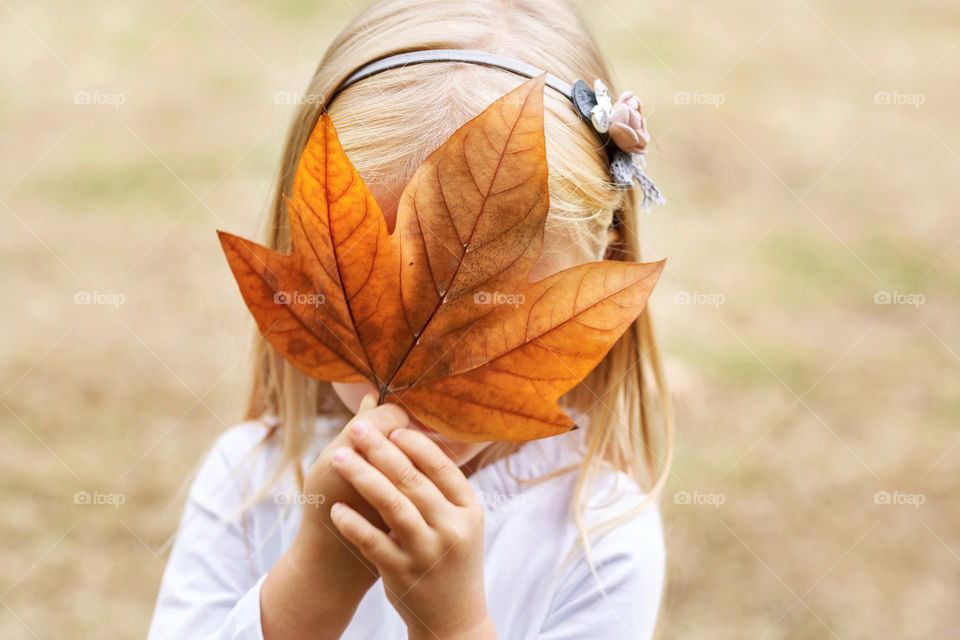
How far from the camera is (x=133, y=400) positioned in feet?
9.00

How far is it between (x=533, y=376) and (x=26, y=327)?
274cm

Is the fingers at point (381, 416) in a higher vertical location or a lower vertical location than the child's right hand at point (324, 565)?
higher

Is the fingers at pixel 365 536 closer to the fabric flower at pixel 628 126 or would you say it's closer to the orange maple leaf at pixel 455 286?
the orange maple leaf at pixel 455 286

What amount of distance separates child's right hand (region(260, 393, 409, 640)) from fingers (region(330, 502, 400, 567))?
2 cm

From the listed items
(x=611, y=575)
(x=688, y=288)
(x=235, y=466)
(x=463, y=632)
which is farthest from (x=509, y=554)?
(x=688, y=288)

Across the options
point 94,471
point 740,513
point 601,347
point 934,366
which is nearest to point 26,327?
point 94,471

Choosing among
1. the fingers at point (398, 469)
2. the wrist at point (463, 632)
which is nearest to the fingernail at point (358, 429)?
the fingers at point (398, 469)

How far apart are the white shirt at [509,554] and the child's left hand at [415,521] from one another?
462 mm

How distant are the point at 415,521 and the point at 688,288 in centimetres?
261

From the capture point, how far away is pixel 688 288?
329 centimetres

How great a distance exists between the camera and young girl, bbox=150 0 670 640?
2.99 feet

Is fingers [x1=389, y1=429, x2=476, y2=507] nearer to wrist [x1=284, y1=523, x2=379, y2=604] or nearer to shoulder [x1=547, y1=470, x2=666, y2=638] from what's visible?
wrist [x1=284, y1=523, x2=379, y2=604]

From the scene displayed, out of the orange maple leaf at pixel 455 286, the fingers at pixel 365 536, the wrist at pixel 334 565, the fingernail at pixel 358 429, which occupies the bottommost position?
the wrist at pixel 334 565

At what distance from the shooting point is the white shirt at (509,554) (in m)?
1.36
